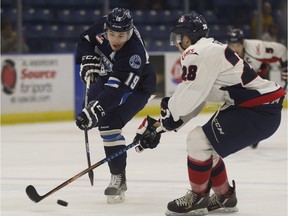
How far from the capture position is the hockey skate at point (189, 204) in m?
4.70

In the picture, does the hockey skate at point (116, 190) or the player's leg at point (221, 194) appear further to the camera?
the hockey skate at point (116, 190)

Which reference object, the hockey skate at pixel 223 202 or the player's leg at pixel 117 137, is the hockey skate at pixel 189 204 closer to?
the hockey skate at pixel 223 202

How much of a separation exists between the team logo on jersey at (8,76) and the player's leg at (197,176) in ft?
19.3

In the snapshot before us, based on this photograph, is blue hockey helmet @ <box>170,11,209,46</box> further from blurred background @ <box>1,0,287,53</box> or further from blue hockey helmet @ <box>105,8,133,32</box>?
blurred background @ <box>1,0,287,53</box>

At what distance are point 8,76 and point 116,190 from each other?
541 centimetres

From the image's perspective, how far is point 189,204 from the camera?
15.4ft

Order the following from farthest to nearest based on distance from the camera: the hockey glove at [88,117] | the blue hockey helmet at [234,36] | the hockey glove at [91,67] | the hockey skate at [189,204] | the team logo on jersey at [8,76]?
the team logo on jersey at [8,76]
the blue hockey helmet at [234,36]
the hockey glove at [91,67]
the hockey glove at [88,117]
the hockey skate at [189,204]

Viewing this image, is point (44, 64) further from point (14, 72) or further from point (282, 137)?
point (282, 137)

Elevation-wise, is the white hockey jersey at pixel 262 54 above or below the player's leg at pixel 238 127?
below

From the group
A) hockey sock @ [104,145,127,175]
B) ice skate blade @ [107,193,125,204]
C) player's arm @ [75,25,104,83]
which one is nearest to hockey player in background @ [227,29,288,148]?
player's arm @ [75,25,104,83]

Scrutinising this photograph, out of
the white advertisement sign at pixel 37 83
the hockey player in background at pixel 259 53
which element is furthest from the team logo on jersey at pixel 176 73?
the hockey player in background at pixel 259 53

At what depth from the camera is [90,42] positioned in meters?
5.66

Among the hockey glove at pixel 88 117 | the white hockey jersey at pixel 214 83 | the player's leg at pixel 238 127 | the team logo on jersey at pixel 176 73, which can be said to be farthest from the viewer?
the team logo on jersey at pixel 176 73

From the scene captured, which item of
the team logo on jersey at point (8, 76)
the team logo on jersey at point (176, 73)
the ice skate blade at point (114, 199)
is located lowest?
the team logo on jersey at point (176, 73)
